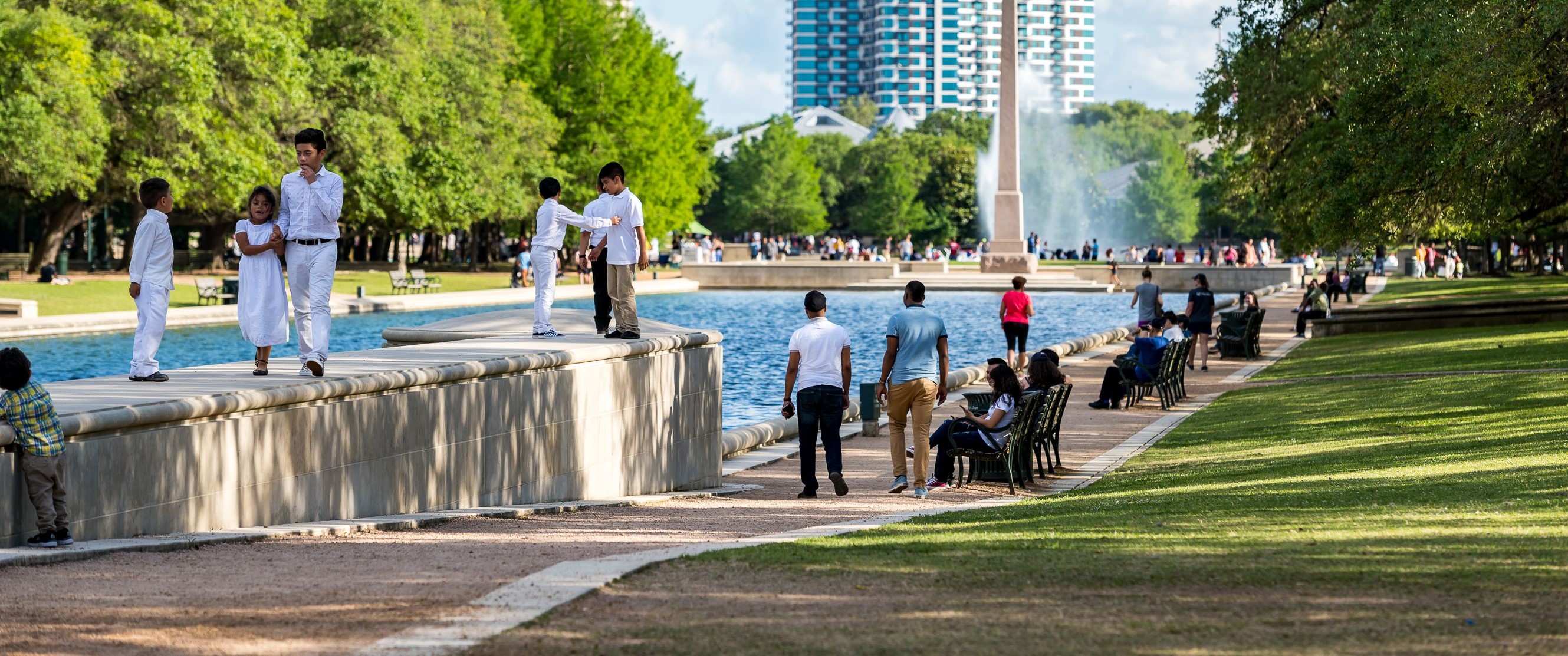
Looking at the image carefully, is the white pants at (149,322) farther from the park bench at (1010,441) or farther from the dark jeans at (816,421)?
the park bench at (1010,441)

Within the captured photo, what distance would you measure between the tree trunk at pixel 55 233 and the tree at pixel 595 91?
21152 mm

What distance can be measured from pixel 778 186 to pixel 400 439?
343ft

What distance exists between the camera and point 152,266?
10.4 m

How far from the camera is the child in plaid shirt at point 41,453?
7418 millimetres

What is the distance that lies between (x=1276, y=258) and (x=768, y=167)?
36.0 m

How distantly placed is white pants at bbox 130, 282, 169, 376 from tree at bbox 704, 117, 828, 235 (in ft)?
339

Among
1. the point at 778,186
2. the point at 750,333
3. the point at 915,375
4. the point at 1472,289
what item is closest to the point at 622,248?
the point at 915,375

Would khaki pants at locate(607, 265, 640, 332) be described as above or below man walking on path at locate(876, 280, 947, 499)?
above

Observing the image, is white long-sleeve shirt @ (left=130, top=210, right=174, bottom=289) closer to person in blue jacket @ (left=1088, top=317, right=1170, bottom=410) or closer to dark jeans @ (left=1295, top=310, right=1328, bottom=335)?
person in blue jacket @ (left=1088, top=317, right=1170, bottom=410)

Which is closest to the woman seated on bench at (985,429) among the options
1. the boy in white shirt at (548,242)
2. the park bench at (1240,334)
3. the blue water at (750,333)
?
the boy in white shirt at (548,242)

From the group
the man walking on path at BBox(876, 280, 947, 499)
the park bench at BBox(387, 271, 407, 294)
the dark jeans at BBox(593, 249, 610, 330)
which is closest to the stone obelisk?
the park bench at BBox(387, 271, 407, 294)

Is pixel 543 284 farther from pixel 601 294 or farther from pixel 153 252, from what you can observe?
pixel 153 252

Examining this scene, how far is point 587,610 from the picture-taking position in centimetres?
633

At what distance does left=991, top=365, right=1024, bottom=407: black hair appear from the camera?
43.4 feet
